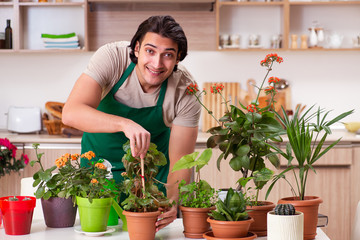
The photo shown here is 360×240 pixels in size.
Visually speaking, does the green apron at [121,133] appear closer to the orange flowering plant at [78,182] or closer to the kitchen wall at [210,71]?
the orange flowering plant at [78,182]

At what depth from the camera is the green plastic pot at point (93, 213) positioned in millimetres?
1660

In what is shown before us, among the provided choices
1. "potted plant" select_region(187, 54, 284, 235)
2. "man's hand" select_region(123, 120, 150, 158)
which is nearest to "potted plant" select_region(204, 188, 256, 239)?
"potted plant" select_region(187, 54, 284, 235)

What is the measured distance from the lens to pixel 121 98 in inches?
94.0

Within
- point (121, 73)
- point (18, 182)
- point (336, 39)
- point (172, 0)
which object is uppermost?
point (172, 0)

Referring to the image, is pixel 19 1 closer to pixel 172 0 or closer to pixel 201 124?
pixel 172 0

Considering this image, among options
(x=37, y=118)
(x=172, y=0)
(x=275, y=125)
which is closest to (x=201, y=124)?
(x=172, y=0)

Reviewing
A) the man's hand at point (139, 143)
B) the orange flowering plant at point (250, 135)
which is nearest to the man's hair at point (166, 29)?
the orange flowering plant at point (250, 135)

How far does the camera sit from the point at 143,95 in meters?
2.34

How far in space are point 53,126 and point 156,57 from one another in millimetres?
2262

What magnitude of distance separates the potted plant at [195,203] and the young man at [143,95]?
29cm

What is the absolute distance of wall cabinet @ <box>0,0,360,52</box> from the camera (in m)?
4.37

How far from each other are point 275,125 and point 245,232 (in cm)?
38

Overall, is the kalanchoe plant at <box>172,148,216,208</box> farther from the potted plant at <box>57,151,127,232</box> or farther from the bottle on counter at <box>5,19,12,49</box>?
the bottle on counter at <box>5,19,12,49</box>

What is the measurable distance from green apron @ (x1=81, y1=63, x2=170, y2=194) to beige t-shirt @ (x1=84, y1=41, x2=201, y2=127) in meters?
0.02
